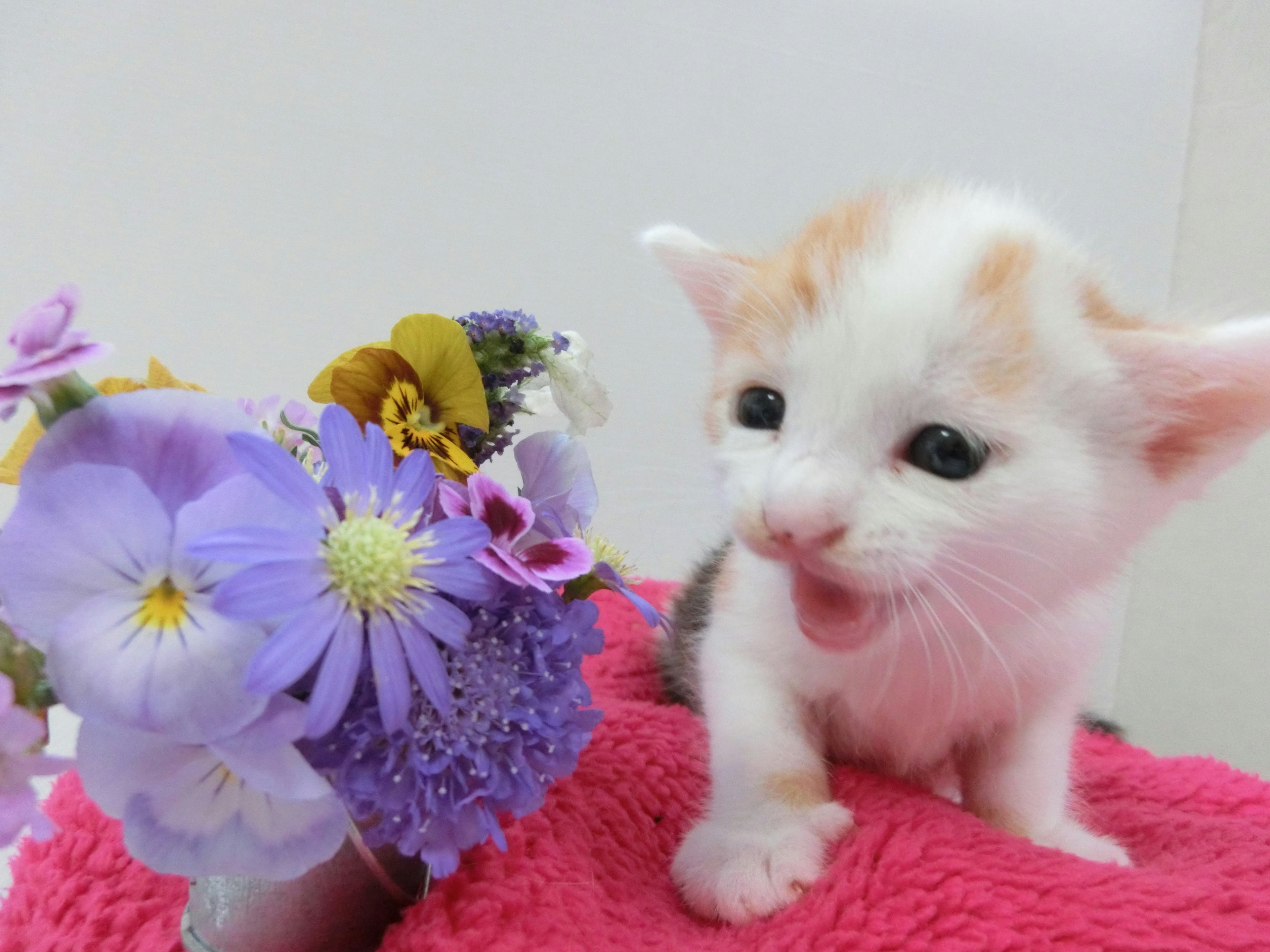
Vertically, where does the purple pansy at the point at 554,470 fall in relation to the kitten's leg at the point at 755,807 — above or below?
above

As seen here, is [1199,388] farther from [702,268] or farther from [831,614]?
[702,268]

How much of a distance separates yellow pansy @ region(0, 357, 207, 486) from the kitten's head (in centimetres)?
36

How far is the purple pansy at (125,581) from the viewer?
1.10 ft

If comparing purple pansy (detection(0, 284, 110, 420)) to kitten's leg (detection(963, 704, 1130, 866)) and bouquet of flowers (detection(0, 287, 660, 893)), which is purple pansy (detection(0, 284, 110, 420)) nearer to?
bouquet of flowers (detection(0, 287, 660, 893))

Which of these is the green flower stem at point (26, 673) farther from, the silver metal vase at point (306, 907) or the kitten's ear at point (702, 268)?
the kitten's ear at point (702, 268)

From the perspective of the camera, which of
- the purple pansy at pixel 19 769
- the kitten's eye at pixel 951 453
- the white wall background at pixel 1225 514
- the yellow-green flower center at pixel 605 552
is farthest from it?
the white wall background at pixel 1225 514

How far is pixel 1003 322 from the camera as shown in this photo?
535 mm

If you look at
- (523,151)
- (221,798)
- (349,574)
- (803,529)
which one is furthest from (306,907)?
(523,151)

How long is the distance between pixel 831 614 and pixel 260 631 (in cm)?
36

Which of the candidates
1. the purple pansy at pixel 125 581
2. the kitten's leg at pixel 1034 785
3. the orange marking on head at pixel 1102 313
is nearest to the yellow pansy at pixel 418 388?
the purple pansy at pixel 125 581

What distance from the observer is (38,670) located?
35 centimetres

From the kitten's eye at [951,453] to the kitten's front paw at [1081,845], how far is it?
37cm

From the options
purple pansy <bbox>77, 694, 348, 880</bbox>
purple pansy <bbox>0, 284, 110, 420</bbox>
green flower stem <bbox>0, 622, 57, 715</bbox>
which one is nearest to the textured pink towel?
purple pansy <bbox>77, 694, 348, 880</bbox>

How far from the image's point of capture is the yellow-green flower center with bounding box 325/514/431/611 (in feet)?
1.24
